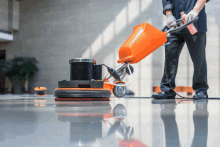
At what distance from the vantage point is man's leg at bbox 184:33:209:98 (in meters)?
1.88

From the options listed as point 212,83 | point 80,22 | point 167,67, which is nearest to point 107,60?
point 80,22

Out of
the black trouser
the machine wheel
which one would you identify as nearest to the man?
the black trouser

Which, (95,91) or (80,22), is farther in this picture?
(80,22)

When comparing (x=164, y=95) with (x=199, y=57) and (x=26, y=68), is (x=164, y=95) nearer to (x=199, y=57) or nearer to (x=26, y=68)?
(x=199, y=57)

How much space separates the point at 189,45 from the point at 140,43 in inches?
20.2

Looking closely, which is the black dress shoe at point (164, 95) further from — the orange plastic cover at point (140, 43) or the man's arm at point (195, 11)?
the man's arm at point (195, 11)

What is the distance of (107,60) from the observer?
6.86 metres

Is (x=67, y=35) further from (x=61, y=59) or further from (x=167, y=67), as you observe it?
(x=167, y=67)

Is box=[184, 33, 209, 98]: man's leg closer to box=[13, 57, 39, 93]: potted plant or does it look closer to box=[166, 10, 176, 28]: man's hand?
box=[166, 10, 176, 28]: man's hand

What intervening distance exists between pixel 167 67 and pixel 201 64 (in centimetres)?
28

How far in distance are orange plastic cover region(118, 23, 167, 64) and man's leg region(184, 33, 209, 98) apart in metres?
0.32

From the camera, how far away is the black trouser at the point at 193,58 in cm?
188

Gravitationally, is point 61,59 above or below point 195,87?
above

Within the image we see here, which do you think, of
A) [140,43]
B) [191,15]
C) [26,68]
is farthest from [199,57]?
[26,68]
